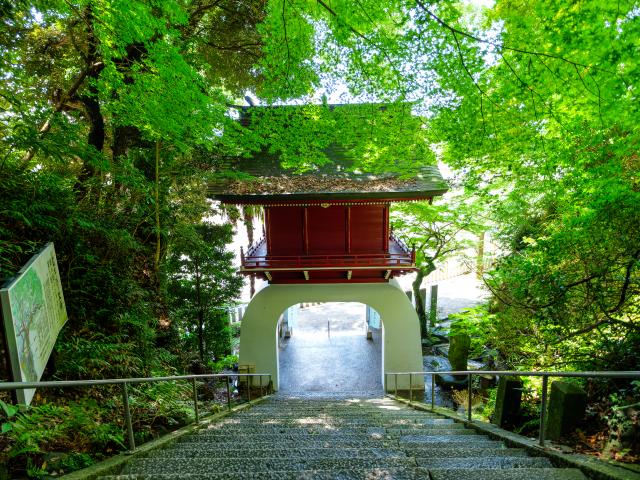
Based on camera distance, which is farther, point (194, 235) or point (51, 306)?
point (194, 235)

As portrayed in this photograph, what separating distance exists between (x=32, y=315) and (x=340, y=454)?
111 inches

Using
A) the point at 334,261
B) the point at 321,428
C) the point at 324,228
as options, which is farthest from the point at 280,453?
the point at 324,228

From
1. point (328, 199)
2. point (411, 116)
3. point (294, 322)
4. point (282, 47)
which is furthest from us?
point (294, 322)

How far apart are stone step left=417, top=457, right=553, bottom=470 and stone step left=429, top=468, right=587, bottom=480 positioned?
0.82 feet

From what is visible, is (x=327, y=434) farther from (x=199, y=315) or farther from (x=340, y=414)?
(x=199, y=315)

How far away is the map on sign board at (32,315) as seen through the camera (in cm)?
190

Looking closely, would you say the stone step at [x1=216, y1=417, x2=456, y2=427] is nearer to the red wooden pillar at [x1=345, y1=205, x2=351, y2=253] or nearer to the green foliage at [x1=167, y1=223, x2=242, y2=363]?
the red wooden pillar at [x1=345, y1=205, x2=351, y2=253]

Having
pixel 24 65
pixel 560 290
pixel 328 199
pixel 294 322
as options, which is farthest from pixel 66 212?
pixel 294 322

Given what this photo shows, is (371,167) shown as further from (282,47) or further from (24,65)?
(24,65)

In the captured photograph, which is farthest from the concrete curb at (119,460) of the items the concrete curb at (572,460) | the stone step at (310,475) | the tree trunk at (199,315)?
the tree trunk at (199,315)

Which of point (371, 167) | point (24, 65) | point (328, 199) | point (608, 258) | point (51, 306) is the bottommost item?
point (51, 306)

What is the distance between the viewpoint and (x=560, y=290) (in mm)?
4082

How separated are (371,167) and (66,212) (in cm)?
525

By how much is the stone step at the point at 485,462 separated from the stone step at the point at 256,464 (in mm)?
177
